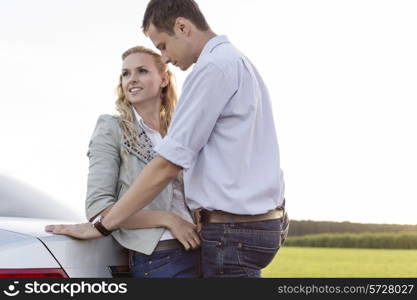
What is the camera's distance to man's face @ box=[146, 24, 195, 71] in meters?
2.96

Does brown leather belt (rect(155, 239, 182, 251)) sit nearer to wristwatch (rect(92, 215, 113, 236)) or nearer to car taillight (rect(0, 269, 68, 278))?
wristwatch (rect(92, 215, 113, 236))

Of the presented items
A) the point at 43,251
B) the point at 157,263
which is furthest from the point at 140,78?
the point at 43,251

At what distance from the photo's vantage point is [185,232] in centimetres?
298

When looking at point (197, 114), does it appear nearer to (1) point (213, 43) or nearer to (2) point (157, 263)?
(1) point (213, 43)

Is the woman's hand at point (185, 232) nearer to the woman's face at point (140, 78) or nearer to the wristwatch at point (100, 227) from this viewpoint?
the wristwatch at point (100, 227)

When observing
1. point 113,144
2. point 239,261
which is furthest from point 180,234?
point 113,144

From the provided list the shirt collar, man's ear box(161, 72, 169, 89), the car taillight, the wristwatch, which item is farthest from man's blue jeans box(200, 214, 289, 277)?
man's ear box(161, 72, 169, 89)

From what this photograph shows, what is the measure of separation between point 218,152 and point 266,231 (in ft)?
1.24

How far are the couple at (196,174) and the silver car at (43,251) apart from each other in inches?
2.8

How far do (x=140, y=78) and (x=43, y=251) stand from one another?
1040 millimetres

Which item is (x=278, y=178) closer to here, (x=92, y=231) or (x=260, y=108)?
(x=260, y=108)

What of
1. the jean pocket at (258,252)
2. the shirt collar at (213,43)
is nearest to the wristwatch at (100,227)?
the jean pocket at (258,252)

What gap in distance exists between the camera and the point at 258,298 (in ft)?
9.35

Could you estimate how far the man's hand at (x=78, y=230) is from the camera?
2.89 m
